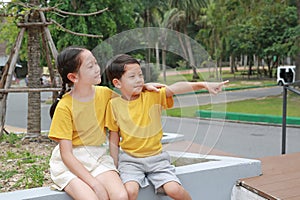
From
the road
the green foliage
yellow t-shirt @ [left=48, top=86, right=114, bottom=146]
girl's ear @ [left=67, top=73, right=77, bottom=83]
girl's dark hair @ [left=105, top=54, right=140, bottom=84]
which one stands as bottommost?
the road

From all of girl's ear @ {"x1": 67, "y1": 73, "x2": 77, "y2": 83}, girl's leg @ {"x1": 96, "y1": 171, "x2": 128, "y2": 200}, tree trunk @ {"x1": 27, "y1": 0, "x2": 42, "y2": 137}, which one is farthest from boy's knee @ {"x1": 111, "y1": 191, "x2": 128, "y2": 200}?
tree trunk @ {"x1": 27, "y1": 0, "x2": 42, "y2": 137}

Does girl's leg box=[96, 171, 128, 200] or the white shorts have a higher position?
the white shorts

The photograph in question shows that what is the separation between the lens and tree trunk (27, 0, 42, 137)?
5102 mm

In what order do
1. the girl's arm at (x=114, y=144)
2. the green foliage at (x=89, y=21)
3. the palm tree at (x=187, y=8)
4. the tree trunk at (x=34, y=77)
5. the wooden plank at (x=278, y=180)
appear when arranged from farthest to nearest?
the palm tree at (x=187, y=8)
the green foliage at (x=89, y=21)
the tree trunk at (x=34, y=77)
the wooden plank at (x=278, y=180)
the girl's arm at (x=114, y=144)

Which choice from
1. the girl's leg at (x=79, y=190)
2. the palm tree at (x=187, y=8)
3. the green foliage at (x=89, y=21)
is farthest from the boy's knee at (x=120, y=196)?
the palm tree at (x=187, y=8)

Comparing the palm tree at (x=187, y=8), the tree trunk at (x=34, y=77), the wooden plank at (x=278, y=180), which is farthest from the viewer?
the palm tree at (x=187, y=8)

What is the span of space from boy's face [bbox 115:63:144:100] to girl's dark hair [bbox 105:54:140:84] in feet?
0.07

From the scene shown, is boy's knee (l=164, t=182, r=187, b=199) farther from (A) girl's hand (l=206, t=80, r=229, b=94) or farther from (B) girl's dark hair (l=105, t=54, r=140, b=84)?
(B) girl's dark hair (l=105, t=54, r=140, b=84)

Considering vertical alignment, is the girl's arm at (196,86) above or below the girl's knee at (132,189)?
above

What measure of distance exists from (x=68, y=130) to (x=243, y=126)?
7.60 metres

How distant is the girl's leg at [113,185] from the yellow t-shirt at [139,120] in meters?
0.18

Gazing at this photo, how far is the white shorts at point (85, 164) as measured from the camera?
215cm

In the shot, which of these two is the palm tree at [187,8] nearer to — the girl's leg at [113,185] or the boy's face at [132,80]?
the boy's face at [132,80]

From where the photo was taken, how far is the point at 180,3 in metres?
22.7
